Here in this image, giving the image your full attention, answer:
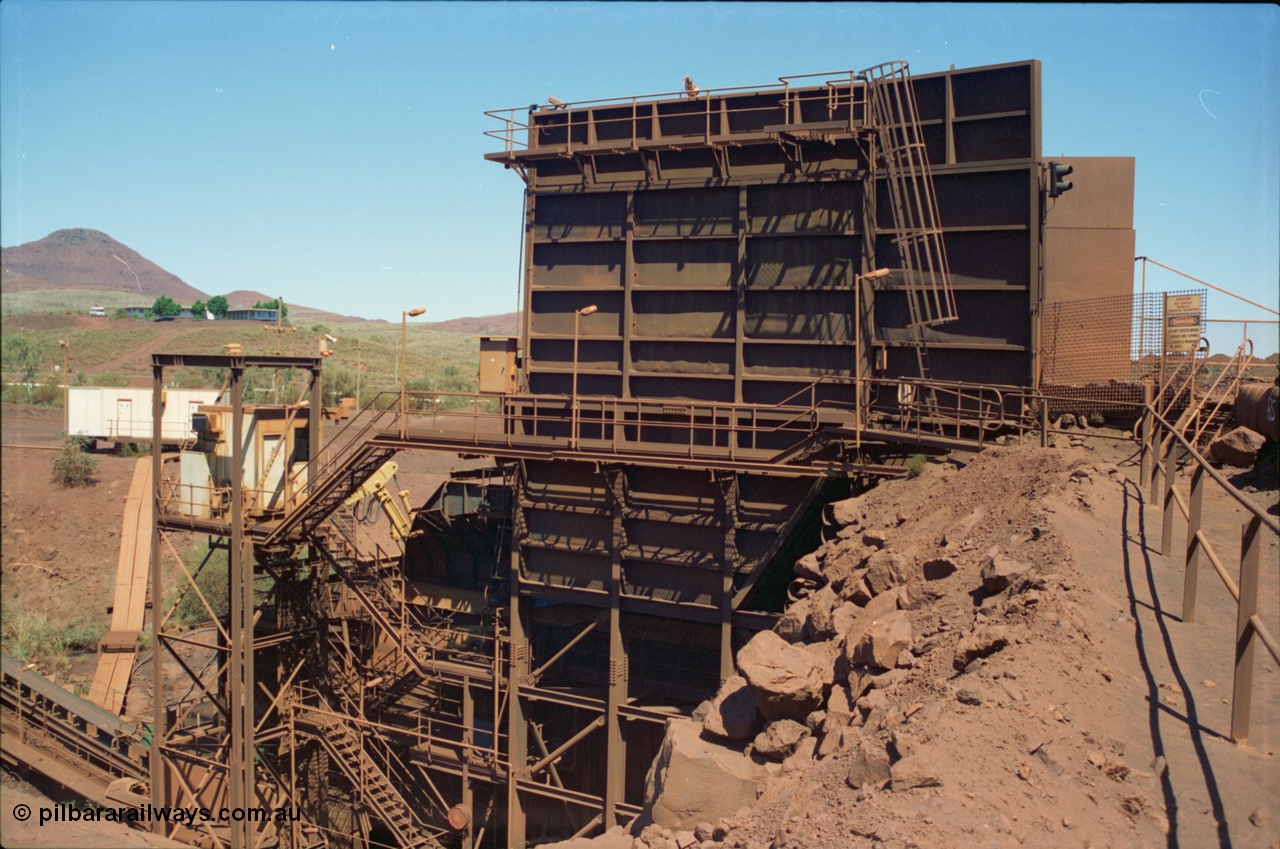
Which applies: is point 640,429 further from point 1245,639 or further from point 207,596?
point 207,596

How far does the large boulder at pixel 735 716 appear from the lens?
1018 centimetres

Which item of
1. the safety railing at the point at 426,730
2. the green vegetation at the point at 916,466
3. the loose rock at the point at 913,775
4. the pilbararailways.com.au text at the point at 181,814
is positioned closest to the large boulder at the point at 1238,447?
the green vegetation at the point at 916,466

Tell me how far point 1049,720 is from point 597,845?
5.38m

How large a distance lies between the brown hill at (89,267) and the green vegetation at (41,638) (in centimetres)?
7895

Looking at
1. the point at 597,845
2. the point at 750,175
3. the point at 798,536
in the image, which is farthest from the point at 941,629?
the point at 750,175

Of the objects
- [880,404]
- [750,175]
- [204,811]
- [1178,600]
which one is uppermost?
[750,175]

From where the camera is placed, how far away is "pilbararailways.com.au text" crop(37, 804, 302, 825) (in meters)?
17.2

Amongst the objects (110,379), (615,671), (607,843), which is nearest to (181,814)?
(615,671)

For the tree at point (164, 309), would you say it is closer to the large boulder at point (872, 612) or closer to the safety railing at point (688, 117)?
the safety railing at point (688, 117)

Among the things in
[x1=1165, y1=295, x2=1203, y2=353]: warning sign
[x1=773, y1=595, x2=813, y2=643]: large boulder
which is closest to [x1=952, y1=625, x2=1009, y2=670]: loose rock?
[x1=773, y1=595, x2=813, y2=643]: large boulder

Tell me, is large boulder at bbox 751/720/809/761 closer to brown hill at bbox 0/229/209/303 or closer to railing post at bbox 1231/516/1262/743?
railing post at bbox 1231/516/1262/743

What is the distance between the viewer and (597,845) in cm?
1017

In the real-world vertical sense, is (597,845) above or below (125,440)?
below

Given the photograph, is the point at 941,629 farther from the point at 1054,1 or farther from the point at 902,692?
the point at 1054,1
